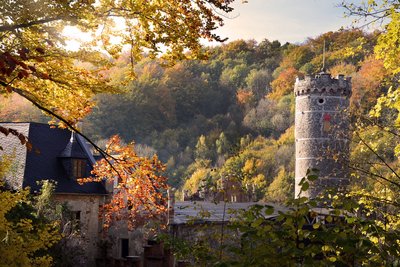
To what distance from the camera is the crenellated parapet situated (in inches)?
1843

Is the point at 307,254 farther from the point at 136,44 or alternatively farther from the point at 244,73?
the point at 244,73

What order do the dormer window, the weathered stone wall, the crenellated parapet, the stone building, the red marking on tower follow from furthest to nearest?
the crenellated parapet < the red marking on tower < the dormer window < the weathered stone wall < the stone building

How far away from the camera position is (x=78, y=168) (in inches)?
1177

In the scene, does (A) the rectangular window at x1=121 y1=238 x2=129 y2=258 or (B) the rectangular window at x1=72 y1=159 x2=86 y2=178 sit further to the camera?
(B) the rectangular window at x1=72 y1=159 x2=86 y2=178

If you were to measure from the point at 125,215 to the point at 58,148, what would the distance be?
5.62 m

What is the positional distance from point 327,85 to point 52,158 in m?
22.9

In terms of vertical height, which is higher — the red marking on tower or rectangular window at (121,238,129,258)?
the red marking on tower

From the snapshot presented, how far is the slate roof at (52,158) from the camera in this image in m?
28.8

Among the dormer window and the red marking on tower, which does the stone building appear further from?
the red marking on tower

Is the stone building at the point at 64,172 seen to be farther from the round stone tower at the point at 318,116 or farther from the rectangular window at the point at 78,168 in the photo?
the round stone tower at the point at 318,116

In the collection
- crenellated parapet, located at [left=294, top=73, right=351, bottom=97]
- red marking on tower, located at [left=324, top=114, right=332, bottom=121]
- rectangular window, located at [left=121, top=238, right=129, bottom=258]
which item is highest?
crenellated parapet, located at [left=294, top=73, right=351, bottom=97]

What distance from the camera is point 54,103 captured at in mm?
11492

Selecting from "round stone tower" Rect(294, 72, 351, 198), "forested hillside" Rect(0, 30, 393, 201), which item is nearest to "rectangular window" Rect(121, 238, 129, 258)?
"round stone tower" Rect(294, 72, 351, 198)

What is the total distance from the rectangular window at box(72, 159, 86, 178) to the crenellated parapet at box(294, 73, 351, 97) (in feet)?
70.5
